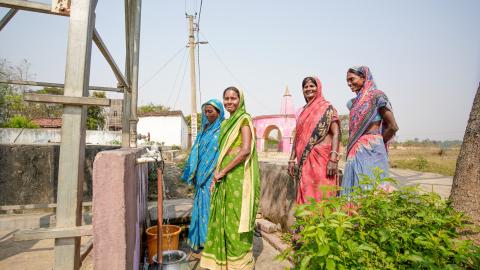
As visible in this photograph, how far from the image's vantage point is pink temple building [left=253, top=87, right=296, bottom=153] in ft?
76.1

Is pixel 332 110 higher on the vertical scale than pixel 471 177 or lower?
higher

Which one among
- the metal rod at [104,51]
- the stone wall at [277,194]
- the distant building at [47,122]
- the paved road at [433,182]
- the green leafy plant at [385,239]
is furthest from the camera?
the distant building at [47,122]

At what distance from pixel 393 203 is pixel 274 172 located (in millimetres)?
2806

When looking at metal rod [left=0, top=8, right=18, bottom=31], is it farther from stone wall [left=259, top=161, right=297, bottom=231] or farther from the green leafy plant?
stone wall [left=259, top=161, right=297, bottom=231]

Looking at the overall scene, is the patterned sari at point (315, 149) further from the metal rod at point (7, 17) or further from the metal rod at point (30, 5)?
the metal rod at point (7, 17)

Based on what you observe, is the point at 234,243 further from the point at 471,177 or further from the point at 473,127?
the point at 473,127

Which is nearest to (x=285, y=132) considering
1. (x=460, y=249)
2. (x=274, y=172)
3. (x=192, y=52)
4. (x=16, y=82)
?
(x=192, y=52)

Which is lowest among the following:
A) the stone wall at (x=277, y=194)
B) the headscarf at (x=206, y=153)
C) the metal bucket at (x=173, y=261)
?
the metal bucket at (x=173, y=261)

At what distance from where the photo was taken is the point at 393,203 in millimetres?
1459

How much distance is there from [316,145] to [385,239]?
1732mm

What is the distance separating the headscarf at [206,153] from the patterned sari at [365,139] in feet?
5.11

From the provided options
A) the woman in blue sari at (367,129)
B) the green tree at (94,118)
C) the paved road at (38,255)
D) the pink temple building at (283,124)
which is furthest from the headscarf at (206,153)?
the green tree at (94,118)

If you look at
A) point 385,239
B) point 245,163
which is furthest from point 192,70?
point 385,239

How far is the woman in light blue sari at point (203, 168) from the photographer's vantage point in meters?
3.31
